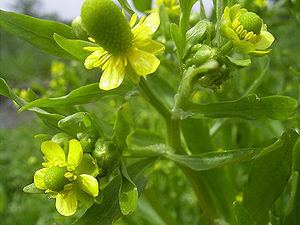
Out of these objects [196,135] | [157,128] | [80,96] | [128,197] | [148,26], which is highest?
[148,26]

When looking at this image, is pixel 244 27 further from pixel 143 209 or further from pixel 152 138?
pixel 143 209

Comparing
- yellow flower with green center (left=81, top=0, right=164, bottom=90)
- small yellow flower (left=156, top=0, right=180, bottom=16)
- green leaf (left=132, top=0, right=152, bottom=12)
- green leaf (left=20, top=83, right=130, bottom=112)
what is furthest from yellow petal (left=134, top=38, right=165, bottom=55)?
green leaf (left=132, top=0, right=152, bottom=12)

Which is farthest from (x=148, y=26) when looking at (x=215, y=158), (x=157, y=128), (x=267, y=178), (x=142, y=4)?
(x=157, y=128)

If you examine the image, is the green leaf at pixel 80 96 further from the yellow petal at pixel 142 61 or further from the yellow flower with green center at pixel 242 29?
the yellow flower with green center at pixel 242 29

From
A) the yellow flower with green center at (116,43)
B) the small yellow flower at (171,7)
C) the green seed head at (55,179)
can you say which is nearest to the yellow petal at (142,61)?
the yellow flower with green center at (116,43)

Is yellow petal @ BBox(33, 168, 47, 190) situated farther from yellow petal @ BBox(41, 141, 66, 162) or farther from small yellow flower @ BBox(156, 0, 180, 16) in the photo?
small yellow flower @ BBox(156, 0, 180, 16)

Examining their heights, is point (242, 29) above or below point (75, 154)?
above

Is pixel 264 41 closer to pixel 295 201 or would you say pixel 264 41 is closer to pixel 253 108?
pixel 253 108
